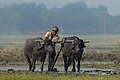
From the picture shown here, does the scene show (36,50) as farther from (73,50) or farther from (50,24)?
(50,24)

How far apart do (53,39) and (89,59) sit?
1439 cm

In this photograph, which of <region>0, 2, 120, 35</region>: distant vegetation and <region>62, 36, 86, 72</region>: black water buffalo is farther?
<region>0, 2, 120, 35</region>: distant vegetation

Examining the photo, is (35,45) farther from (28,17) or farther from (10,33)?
(28,17)

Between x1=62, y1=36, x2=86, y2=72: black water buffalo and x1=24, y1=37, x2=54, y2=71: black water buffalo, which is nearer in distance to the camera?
x1=24, y1=37, x2=54, y2=71: black water buffalo

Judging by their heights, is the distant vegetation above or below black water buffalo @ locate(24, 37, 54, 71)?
below

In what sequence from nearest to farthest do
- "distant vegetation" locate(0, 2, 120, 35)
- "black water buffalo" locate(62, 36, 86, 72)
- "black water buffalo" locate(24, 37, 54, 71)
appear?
"black water buffalo" locate(24, 37, 54, 71) < "black water buffalo" locate(62, 36, 86, 72) < "distant vegetation" locate(0, 2, 120, 35)

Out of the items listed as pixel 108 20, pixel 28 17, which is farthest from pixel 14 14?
pixel 108 20

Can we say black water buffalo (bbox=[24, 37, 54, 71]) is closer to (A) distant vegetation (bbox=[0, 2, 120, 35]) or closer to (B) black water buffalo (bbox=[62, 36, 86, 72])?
(B) black water buffalo (bbox=[62, 36, 86, 72])

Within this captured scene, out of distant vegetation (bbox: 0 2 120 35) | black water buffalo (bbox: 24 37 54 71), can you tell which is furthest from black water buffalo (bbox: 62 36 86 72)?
distant vegetation (bbox: 0 2 120 35)

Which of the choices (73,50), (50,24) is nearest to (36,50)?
(73,50)

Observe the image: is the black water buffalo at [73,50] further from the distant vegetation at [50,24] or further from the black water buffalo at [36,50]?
the distant vegetation at [50,24]

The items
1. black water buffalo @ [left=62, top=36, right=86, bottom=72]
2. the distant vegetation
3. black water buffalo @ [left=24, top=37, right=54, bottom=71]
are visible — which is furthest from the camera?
the distant vegetation

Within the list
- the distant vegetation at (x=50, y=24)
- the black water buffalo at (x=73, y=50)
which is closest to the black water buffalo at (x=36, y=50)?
the black water buffalo at (x=73, y=50)

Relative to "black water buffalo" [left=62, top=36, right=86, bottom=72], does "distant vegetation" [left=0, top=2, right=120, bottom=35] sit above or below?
below
